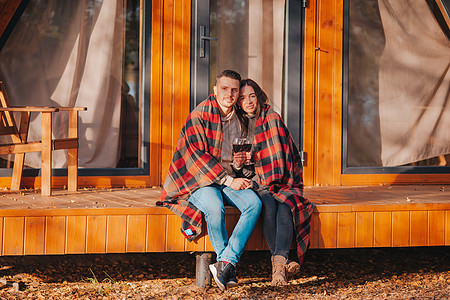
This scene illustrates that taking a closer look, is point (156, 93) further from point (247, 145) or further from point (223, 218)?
point (223, 218)

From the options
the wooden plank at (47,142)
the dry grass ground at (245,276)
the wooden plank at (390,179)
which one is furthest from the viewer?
the wooden plank at (390,179)

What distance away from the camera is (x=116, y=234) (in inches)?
143

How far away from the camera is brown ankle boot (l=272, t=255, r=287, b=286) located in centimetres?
331

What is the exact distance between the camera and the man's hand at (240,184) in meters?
3.58

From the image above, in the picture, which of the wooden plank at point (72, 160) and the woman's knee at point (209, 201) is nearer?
the woman's knee at point (209, 201)

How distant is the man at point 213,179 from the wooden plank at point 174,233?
10 centimetres

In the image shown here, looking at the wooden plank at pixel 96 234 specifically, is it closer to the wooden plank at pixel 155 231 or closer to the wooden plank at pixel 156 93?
the wooden plank at pixel 155 231

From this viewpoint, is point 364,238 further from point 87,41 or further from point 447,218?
point 87,41

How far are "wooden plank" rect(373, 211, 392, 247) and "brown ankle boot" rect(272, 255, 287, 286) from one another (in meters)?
0.87

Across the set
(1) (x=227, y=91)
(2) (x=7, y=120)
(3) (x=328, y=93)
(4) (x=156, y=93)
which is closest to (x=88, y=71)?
(4) (x=156, y=93)

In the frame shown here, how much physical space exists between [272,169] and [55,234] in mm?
1408

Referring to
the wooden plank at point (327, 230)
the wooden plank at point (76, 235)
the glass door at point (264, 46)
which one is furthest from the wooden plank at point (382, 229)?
the wooden plank at point (76, 235)

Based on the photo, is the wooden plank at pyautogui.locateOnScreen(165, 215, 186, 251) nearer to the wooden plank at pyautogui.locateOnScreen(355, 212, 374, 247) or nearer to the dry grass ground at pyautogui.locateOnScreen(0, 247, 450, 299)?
the dry grass ground at pyautogui.locateOnScreen(0, 247, 450, 299)

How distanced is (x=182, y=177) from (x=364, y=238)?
1309mm
